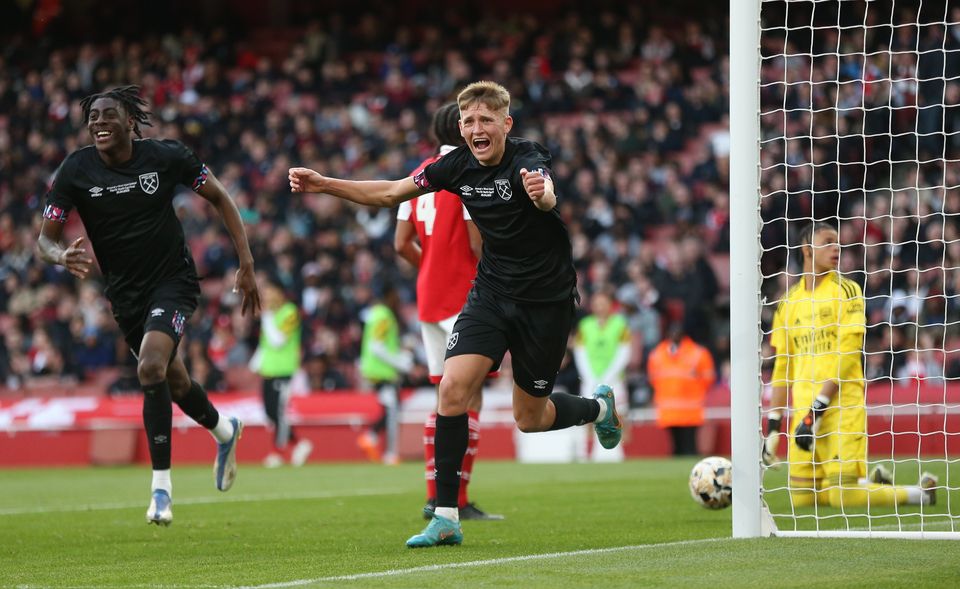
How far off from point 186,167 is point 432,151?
12.0 metres

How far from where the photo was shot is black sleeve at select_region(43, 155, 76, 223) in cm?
781

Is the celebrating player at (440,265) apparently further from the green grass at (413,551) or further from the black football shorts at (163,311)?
the black football shorts at (163,311)

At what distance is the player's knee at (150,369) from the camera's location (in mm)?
7738

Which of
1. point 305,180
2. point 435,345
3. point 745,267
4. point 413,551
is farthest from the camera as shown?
point 435,345

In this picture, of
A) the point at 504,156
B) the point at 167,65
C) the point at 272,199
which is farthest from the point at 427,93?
the point at 504,156

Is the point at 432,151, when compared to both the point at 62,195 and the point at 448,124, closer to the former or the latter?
the point at 448,124

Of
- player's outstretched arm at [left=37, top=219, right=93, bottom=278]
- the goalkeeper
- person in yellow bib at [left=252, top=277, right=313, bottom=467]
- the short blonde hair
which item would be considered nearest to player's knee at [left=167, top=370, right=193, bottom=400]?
player's outstretched arm at [left=37, top=219, right=93, bottom=278]

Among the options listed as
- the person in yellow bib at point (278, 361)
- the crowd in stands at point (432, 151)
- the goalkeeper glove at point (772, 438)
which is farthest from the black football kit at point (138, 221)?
the crowd in stands at point (432, 151)

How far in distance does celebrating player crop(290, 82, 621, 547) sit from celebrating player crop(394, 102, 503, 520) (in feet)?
5.24

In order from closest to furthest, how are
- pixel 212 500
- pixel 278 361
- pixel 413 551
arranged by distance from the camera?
pixel 413 551
pixel 212 500
pixel 278 361

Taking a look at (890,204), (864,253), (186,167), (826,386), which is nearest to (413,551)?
(186,167)

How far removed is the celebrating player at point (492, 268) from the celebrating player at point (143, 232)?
4.83ft

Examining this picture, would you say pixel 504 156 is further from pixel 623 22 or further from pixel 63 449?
pixel 623 22

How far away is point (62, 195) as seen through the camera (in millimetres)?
7871
